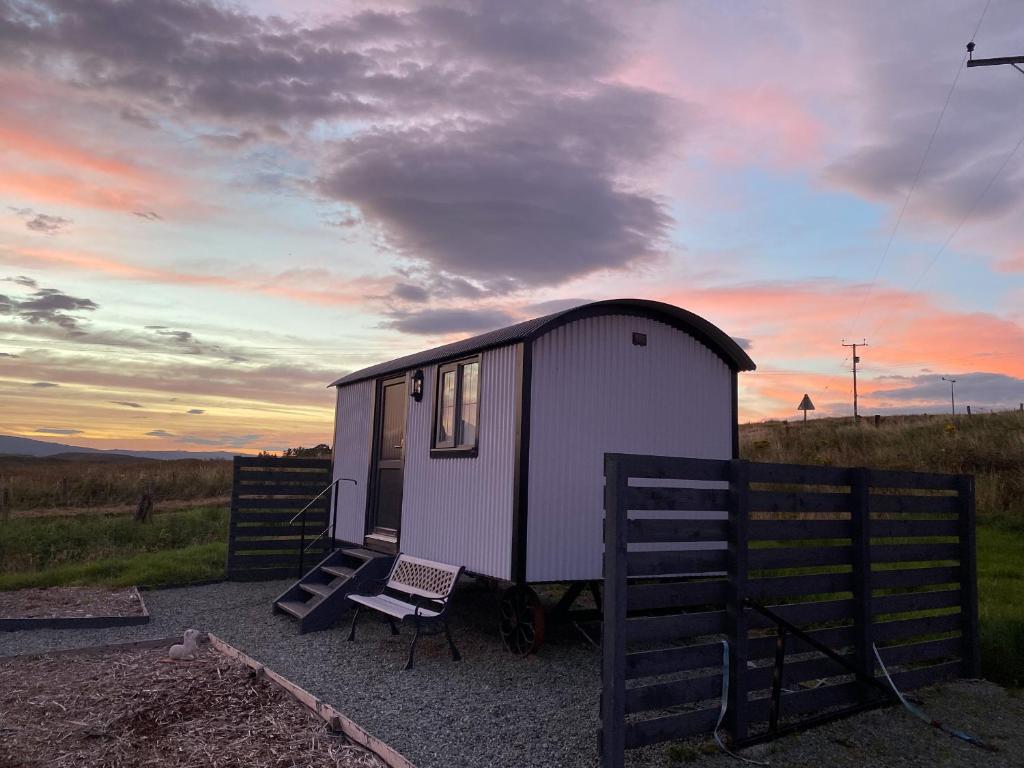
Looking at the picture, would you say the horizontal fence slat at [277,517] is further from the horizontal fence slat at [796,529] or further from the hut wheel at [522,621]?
the horizontal fence slat at [796,529]

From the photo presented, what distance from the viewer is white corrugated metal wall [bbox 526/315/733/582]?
7.57 metres

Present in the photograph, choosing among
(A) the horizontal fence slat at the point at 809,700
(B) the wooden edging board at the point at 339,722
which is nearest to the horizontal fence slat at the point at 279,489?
Result: (B) the wooden edging board at the point at 339,722

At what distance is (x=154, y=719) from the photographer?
5.46 meters

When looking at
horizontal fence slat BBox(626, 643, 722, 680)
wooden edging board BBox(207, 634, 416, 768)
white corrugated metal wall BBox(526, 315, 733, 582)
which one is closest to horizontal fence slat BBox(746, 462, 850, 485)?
horizontal fence slat BBox(626, 643, 722, 680)

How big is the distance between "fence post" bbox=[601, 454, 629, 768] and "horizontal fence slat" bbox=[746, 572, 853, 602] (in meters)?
1.16

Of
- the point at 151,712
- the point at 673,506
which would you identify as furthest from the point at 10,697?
the point at 673,506

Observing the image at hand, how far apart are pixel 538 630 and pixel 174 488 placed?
71.9 ft

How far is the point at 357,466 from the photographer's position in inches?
466

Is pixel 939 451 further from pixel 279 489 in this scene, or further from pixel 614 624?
pixel 614 624

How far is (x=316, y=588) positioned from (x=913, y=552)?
23.7ft

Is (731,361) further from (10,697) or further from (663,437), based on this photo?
(10,697)

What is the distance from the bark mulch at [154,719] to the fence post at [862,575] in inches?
151

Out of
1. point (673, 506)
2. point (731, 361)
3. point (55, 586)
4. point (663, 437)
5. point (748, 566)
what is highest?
point (731, 361)

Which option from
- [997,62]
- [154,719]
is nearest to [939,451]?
[997,62]
